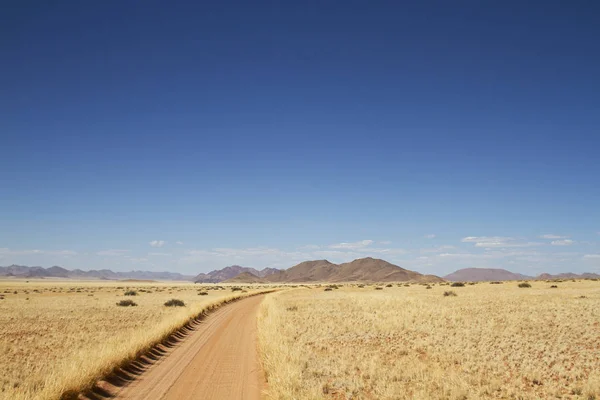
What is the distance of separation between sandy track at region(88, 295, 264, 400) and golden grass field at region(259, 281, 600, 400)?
843 mm

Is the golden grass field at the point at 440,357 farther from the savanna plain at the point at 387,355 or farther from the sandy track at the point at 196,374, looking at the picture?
the sandy track at the point at 196,374

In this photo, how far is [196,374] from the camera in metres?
13.1

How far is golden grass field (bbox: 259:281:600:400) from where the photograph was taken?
Answer: 11.1 metres

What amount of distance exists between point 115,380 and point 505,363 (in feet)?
41.4

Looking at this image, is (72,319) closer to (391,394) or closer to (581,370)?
(391,394)

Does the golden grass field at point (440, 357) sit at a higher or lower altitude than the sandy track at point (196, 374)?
higher

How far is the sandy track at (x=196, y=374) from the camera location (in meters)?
11.0

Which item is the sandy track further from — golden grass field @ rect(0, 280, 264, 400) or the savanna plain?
golden grass field @ rect(0, 280, 264, 400)

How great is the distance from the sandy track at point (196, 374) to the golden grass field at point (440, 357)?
0.84m

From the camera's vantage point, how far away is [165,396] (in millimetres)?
10805

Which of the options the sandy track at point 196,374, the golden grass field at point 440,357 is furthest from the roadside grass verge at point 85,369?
the golden grass field at point 440,357

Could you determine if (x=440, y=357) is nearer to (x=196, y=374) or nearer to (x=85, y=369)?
(x=196, y=374)

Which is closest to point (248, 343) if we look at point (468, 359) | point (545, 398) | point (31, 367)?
point (31, 367)

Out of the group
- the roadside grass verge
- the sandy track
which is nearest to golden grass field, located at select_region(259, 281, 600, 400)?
the sandy track
